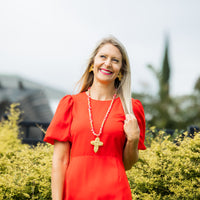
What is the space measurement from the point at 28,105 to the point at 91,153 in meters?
8.88

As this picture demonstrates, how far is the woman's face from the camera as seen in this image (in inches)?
86.4

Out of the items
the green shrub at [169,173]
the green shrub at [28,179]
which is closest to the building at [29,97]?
the green shrub at [28,179]

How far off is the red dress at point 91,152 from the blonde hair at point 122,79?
0.30 ft

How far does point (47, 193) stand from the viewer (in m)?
3.54

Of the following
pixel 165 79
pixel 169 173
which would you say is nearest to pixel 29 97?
pixel 169 173

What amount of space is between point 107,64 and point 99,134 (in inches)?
19.2

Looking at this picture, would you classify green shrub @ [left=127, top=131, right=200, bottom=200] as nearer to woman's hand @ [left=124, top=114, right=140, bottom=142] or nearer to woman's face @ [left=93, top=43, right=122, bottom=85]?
woman's hand @ [left=124, top=114, right=140, bottom=142]

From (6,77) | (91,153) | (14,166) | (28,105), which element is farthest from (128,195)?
(6,77)

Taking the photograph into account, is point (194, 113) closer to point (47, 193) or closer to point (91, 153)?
point (47, 193)

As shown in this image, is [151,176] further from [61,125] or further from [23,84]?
[23,84]

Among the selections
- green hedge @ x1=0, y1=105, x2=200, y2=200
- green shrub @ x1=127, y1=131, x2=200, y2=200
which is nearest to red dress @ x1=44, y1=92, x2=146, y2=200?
green hedge @ x1=0, y1=105, x2=200, y2=200

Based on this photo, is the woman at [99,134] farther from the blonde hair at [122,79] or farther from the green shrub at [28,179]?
the green shrub at [28,179]

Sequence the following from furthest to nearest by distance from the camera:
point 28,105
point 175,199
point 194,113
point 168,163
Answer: point 194,113, point 28,105, point 168,163, point 175,199

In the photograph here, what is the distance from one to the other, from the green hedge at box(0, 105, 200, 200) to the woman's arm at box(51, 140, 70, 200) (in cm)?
153
